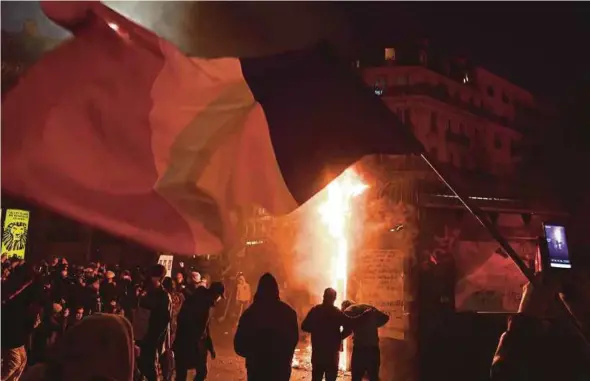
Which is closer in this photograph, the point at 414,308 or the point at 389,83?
the point at 414,308

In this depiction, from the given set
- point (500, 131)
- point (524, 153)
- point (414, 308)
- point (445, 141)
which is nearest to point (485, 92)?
point (500, 131)

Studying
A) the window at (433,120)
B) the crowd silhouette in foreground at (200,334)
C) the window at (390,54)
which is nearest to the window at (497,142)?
the window at (433,120)

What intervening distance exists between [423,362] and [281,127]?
7551 millimetres

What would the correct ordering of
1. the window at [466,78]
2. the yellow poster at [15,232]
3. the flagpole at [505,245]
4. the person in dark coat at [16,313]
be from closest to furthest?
1. the flagpole at [505,245]
2. the person in dark coat at [16,313]
3. the yellow poster at [15,232]
4. the window at [466,78]

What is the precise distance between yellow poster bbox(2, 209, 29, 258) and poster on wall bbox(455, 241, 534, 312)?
524 inches

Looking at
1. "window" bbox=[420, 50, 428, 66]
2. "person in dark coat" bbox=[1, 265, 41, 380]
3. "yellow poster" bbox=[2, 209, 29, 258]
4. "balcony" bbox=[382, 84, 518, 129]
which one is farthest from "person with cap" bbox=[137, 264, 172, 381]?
A: "window" bbox=[420, 50, 428, 66]

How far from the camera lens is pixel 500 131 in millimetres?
53250

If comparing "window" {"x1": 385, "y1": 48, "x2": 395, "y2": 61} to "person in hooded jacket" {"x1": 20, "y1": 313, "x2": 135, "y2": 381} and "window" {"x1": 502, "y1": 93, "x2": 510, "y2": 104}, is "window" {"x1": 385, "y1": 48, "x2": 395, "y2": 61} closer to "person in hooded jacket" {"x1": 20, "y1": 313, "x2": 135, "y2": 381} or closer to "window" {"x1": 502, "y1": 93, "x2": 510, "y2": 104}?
"window" {"x1": 502, "y1": 93, "x2": 510, "y2": 104}

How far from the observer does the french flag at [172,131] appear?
2832mm

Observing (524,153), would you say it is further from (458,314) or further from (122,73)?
(122,73)

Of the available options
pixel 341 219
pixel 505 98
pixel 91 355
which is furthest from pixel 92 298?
pixel 505 98

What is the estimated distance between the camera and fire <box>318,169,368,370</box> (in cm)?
1168

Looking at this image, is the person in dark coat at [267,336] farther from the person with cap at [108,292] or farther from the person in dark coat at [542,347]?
the person with cap at [108,292]

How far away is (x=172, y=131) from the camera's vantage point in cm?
311
